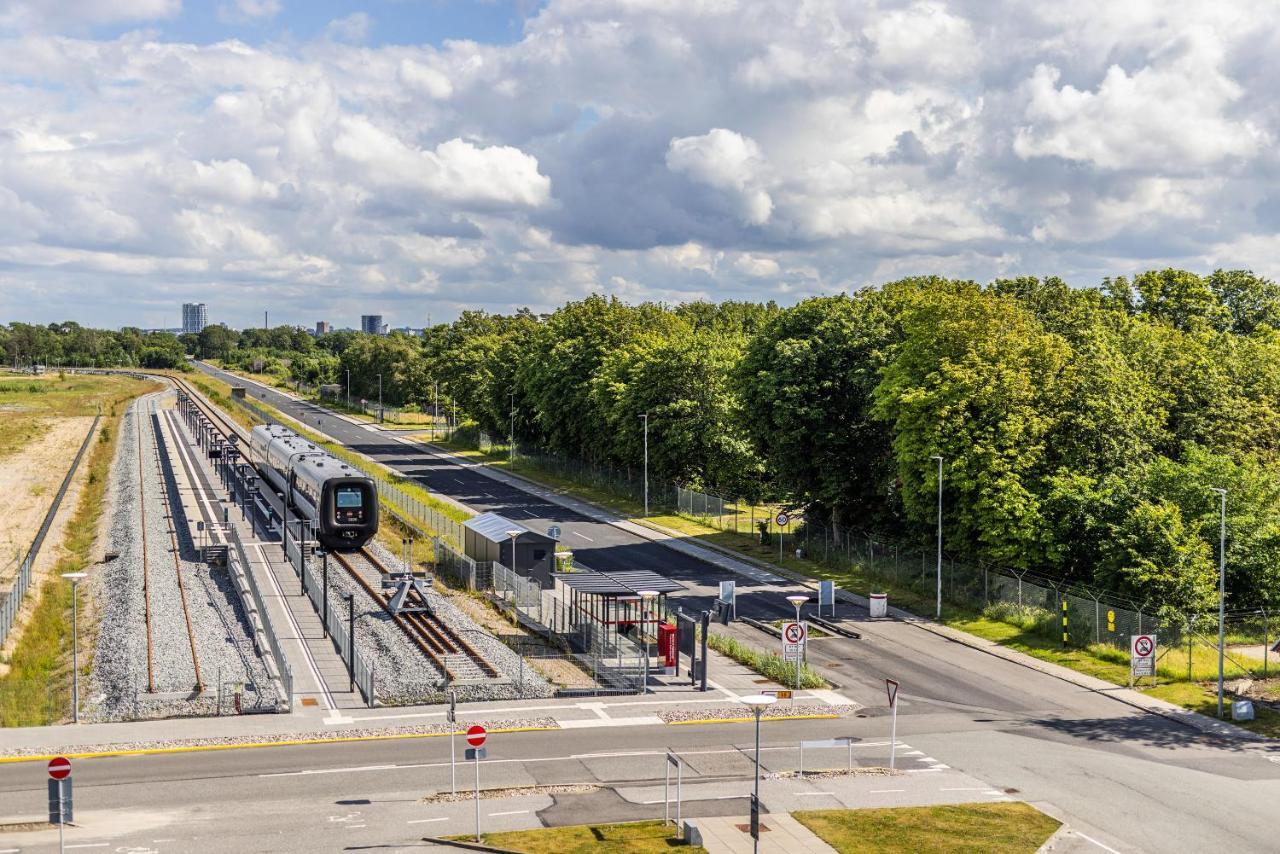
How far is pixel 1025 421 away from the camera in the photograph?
53812 mm

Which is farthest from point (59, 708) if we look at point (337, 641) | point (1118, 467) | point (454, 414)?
point (454, 414)

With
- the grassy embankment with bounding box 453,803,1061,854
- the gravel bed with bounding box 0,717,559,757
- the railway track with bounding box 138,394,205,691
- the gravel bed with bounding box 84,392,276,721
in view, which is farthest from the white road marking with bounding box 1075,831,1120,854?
the railway track with bounding box 138,394,205,691

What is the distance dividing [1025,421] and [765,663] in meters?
19.3

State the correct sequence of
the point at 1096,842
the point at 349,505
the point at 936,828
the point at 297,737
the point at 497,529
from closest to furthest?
the point at 1096,842
the point at 936,828
the point at 297,737
the point at 497,529
the point at 349,505

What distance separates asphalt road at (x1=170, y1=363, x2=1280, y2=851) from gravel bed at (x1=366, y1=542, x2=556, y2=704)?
3.99 meters

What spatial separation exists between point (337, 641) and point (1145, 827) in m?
28.2

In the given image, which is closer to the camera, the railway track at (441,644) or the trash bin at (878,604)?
the railway track at (441,644)

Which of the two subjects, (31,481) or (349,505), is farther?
(31,481)

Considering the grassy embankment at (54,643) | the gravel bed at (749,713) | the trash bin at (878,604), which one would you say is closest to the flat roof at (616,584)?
the gravel bed at (749,713)

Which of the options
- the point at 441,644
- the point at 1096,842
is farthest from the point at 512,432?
the point at 1096,842

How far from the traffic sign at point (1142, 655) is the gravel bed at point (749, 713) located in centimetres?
1004

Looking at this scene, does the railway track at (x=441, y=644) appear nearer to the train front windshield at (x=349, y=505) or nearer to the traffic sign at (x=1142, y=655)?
the train front windshield at (x=349, y=505)

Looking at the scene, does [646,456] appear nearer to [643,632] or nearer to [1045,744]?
[643,632]

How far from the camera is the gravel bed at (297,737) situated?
31219mm
